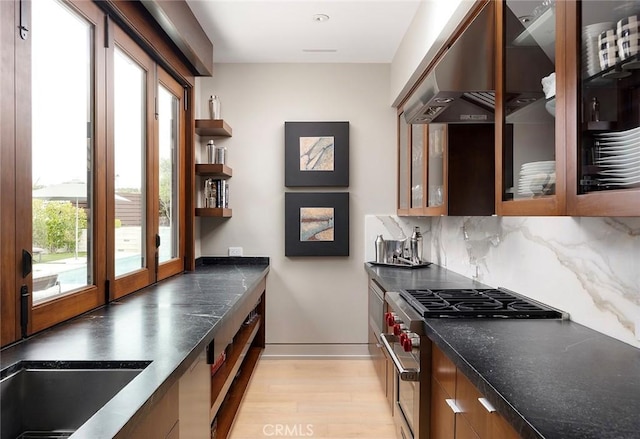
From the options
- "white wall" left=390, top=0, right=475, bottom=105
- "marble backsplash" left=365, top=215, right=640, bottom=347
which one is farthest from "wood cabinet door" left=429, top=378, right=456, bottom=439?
"white wall" left=390, top=0, right=475, bottom=105

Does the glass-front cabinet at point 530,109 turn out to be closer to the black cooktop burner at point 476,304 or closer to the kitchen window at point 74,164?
the black cooktop burner at point 476,304

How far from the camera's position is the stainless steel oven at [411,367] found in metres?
1.81

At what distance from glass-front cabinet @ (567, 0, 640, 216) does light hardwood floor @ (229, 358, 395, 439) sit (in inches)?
81.7

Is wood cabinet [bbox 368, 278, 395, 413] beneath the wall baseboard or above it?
above

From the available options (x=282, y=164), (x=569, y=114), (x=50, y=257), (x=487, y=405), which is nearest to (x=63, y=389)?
(x=50, y=257)

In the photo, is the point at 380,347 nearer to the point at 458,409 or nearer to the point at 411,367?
the point at 411,367

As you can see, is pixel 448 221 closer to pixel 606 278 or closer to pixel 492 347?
pixel 606 278

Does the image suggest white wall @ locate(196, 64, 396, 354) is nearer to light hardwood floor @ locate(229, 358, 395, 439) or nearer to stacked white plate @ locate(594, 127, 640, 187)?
A: light hardwood floor @ locate(229, 358, 395, 439)


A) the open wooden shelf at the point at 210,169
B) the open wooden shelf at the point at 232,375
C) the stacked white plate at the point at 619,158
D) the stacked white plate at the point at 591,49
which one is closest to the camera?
the stacked white plate at the point at 619,158

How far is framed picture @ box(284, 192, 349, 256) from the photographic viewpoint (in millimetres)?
3967

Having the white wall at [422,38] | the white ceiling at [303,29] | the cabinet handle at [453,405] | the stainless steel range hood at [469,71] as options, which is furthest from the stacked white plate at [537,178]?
the white ceiling at [303,29]

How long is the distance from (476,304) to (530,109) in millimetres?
897

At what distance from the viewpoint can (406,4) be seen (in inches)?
113

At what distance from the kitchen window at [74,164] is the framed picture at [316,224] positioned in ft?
4.39
